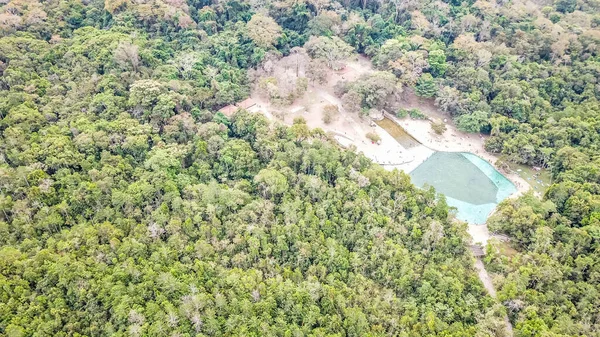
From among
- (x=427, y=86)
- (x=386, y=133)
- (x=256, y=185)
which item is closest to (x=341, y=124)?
A: (x=386, y=133)

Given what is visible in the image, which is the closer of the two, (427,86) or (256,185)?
(256,185)

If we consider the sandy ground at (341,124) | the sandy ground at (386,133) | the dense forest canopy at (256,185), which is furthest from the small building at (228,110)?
the sandy ground at (386,133)

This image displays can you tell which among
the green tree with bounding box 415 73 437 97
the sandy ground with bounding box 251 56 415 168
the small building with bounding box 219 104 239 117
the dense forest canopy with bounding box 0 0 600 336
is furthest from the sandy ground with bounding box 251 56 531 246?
the small building with bounding box 219 104 239 117

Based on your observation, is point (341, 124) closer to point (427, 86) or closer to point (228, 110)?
point (427, 86)

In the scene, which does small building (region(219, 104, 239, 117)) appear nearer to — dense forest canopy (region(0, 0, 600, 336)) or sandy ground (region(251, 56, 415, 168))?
dense forest canopy (region(0, 0, 600, 336))

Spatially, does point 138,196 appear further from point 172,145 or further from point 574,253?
point 574,253

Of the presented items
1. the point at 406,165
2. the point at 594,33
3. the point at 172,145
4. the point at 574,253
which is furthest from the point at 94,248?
the point at 594,33
